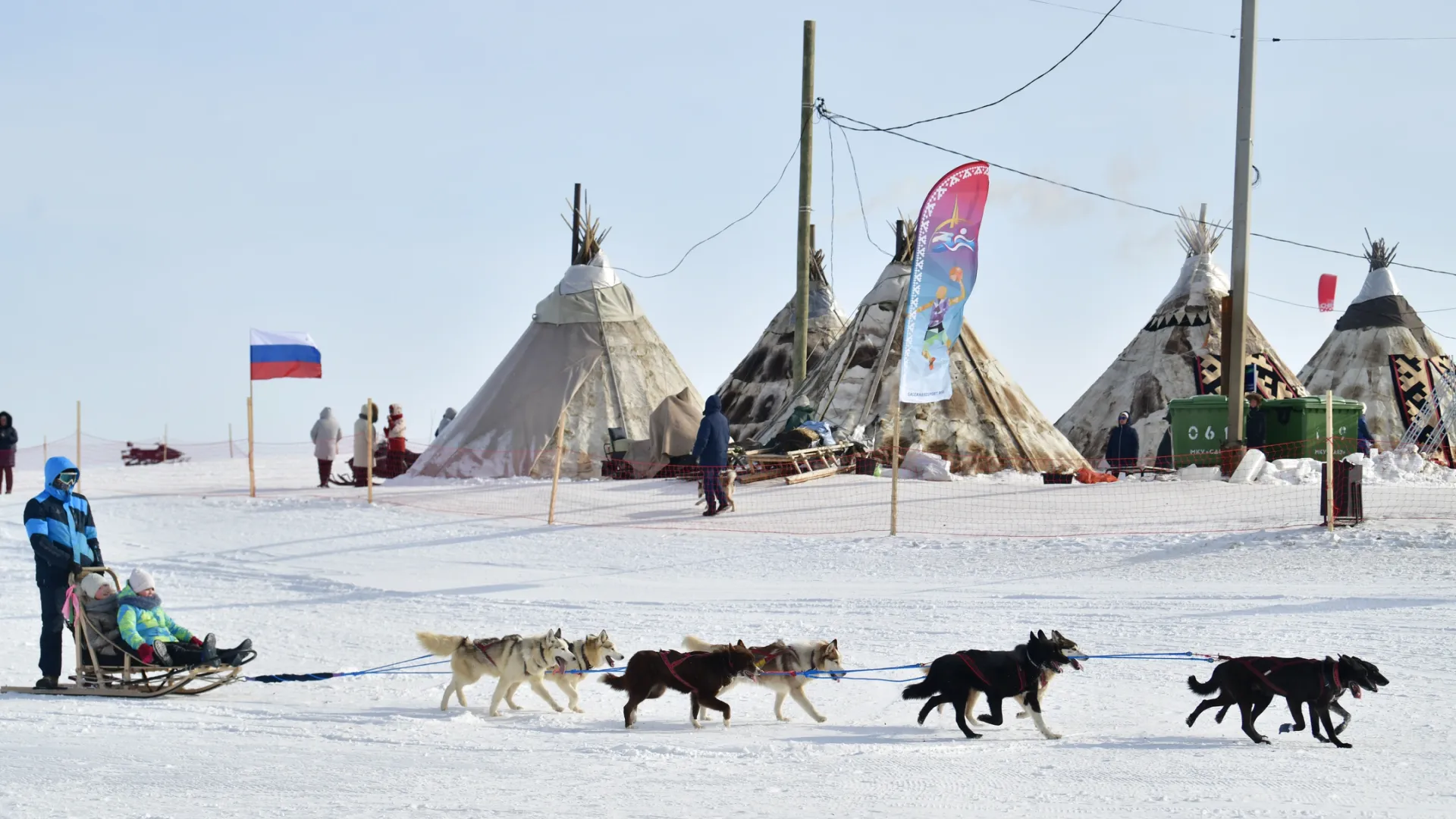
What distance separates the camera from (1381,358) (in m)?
31.6

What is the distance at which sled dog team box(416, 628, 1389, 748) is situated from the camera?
20.0 ft

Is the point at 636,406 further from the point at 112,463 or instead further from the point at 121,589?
the point at 112,463

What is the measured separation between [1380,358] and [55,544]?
30.3 meters

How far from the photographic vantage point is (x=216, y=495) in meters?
18.7

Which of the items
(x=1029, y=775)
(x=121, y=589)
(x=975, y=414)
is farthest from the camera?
(x=975, y=414)

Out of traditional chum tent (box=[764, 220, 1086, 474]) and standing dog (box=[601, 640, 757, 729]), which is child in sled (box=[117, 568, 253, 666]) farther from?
traditional chum tent (box=[764, 220, 1086, 474])

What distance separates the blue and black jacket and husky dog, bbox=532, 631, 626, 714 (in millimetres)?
2674

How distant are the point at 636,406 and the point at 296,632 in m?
12.3

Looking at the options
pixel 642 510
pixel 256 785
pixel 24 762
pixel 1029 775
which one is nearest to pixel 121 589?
pixel 24 762

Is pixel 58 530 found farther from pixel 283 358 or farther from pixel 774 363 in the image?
pixel 774 363

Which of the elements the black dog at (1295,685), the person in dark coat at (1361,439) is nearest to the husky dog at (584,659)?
the black dog at (1295,685)

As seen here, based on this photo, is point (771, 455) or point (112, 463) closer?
point (771, 455)

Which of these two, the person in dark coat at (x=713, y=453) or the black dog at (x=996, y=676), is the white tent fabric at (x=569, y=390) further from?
the black dog at (x=996, y=676)

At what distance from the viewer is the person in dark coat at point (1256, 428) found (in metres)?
19.5
